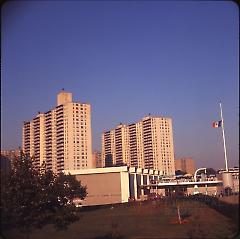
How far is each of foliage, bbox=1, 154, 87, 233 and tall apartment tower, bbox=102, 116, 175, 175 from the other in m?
32.6

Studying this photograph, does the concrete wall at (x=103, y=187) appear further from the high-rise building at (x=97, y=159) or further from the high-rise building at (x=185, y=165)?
the high-rise building at (x=185, y=165)

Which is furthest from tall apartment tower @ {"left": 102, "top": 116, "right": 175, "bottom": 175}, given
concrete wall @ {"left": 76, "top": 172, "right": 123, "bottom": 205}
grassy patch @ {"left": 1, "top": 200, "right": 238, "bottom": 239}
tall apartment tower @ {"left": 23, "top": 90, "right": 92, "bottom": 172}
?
grassy patch @ {"left": 1, "top": 200, "right": 238, "bottom": 239}

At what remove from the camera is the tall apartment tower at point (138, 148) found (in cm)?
3925

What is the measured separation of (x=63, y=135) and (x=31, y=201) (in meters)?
25.0

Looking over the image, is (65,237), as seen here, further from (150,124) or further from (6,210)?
(150,124)

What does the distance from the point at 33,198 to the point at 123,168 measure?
22.6 m

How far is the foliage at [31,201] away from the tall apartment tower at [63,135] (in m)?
17.6

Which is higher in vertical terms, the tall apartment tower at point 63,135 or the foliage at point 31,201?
the tall apartment tower at point 63,135

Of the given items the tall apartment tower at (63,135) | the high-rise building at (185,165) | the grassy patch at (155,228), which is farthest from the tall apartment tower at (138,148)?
the grassy patch at (155,228)

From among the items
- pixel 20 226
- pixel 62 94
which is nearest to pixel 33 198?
pixel 20 226

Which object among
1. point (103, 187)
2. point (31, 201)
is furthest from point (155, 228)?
point (103, 187)

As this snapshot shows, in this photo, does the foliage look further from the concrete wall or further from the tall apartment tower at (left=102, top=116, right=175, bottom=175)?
the tall apartment tower at (left=102, top=116, right=175, bottom=175)

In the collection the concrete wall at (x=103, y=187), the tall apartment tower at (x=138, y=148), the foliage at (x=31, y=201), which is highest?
the tall apartment tower at (x=138, y=148)

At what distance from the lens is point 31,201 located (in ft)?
19.2
